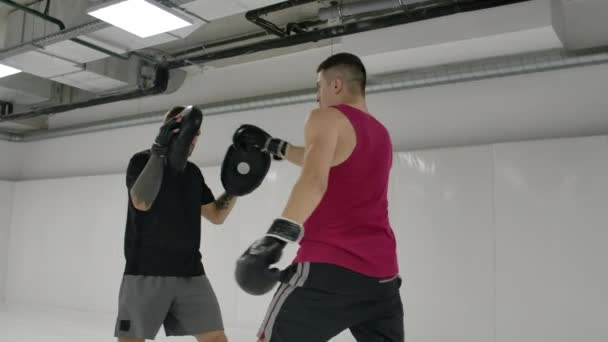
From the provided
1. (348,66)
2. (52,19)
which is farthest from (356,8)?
(348,66)

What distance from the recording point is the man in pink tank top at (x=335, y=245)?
1473 mm

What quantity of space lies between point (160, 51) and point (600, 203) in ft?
14.0

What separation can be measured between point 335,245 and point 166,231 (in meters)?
1.13

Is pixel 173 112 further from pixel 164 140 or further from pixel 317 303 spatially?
pixel 317 303

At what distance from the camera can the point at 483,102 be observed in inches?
178

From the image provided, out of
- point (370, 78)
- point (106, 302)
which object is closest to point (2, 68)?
point (106, 302)

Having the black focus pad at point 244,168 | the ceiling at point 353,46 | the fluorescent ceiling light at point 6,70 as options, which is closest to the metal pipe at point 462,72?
the ceiling at point 353,46

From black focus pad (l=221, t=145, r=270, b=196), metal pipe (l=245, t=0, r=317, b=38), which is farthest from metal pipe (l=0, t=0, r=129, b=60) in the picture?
black focus pad (l=221, t=145, r=270, b=196)

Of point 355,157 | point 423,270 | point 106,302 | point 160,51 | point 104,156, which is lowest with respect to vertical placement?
point 106,302

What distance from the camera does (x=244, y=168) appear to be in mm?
2475

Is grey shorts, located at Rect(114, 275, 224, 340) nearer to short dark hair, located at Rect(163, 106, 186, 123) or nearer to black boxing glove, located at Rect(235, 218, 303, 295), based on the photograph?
short dark hair, located at Rect(163, 106, 186, 123)

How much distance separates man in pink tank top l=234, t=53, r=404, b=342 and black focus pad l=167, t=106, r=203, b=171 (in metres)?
0.94

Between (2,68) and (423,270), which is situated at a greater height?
(2,68)

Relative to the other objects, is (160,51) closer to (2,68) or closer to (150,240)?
(2,68)
